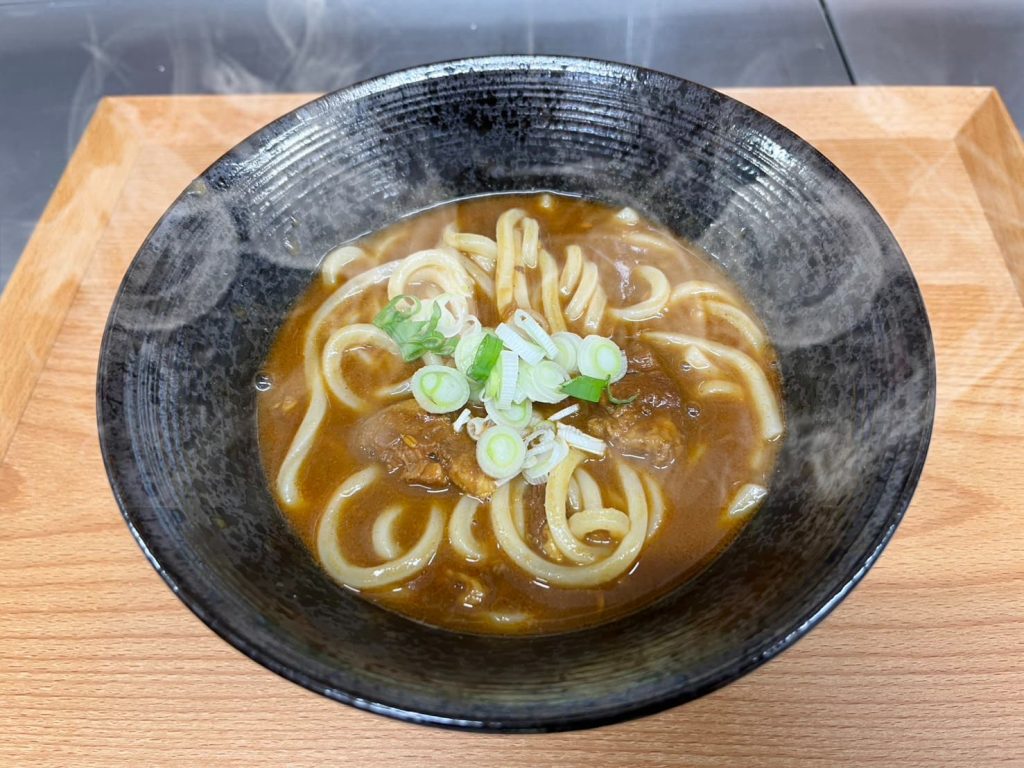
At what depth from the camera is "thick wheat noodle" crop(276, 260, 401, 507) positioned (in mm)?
2338

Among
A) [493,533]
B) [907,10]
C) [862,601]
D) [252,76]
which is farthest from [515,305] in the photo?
[907,10]

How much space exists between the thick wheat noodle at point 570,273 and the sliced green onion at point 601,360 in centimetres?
40

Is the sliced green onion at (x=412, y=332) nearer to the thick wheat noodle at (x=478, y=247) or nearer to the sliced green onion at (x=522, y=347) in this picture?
the sliced green onion at (x=522, y=347)

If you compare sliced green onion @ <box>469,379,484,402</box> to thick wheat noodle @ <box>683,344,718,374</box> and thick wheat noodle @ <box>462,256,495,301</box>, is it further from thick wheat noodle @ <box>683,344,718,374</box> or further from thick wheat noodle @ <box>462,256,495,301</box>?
thick wheat noodle @ <box>683,344,718,374</box>

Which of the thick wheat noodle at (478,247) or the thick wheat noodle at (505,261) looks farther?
the thick wheat noodle at (478,247)

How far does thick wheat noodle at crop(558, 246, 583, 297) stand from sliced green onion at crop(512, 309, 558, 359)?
0.30 meters

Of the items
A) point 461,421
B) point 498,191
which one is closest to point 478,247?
point 498,191

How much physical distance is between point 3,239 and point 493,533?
3262mm

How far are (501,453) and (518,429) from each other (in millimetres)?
108

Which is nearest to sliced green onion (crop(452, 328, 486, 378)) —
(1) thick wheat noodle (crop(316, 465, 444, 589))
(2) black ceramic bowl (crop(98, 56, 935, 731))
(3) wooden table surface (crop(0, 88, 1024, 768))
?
(1) thick wheat noodle (crop(316, 465, 444, 589))

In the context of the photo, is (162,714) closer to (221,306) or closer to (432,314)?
(221,306)

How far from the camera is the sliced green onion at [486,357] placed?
2.34 metres

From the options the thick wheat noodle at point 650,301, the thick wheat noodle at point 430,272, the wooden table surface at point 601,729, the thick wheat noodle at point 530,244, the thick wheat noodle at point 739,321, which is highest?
the thick wheat noodle at point 530,244

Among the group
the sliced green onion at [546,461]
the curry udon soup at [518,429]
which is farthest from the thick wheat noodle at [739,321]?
the sliced green onion at [546,461]
